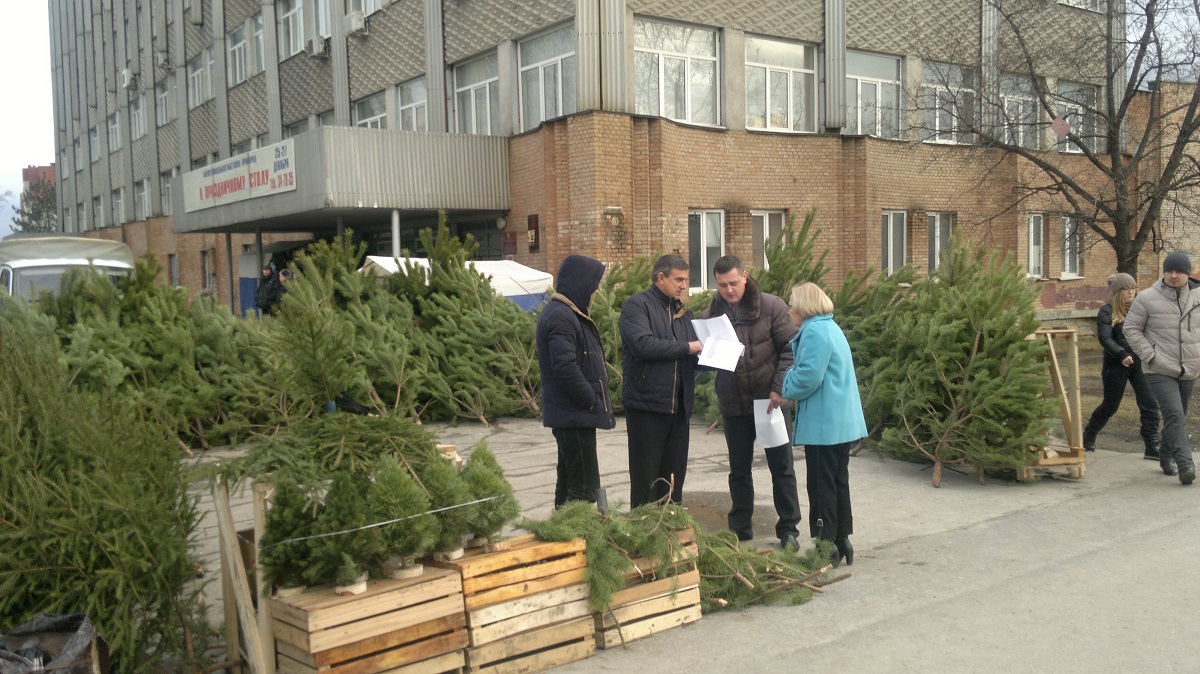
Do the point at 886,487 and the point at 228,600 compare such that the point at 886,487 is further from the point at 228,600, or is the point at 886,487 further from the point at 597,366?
the point at 228,600

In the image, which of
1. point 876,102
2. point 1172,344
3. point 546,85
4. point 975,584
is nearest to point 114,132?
point 546,85

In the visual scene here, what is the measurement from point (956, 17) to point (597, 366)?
2056 centimetres

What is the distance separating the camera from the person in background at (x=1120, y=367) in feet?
31.0

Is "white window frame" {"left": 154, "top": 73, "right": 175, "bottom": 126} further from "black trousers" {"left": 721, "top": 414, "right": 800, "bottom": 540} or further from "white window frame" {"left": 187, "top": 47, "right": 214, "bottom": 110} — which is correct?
"black trousers" {"left": 721, "top": 414, "right": 800, "bottom": 540}

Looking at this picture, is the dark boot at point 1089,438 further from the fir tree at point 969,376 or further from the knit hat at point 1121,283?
the fir tree at point 969,376

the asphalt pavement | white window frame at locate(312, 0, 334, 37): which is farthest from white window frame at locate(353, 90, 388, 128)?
the asphalt pavement

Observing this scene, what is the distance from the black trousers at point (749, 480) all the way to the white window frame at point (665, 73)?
13289 mm

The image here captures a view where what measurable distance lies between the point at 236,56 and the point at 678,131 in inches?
798

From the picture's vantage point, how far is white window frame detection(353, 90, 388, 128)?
82.0 feet

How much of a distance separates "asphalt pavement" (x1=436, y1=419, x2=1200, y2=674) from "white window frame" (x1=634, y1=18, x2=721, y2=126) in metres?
11.4

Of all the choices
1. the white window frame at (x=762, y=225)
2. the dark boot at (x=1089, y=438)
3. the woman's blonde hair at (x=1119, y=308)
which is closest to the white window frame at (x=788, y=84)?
the white window frame at (x=762, y=225)

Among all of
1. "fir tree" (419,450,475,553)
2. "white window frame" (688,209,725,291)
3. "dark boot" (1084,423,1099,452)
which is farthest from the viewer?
"white window frame" (688,209,725,291)

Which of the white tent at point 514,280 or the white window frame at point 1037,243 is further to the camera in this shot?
the white window frame at point 1037,243

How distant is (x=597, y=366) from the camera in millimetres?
6316
